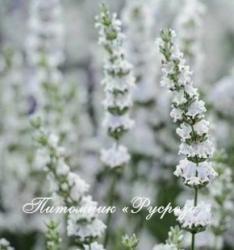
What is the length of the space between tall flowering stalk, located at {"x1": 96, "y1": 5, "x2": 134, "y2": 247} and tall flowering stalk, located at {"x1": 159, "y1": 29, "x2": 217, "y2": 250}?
0.16m

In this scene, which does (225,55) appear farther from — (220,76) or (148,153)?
(148,153)

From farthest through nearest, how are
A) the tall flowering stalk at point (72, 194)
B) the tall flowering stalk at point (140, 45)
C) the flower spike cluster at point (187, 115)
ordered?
the tall flowering stalk at point (140, 45) → the tall flowering stalk at point (72, 194) → the flower spike cluster at point (187, 115)

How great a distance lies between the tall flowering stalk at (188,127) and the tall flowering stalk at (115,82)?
0.16 m

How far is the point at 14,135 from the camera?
174 centimetres

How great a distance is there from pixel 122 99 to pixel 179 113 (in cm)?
24

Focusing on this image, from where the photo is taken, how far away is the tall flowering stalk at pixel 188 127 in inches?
34.5

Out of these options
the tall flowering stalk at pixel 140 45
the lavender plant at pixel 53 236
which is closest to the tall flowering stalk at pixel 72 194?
Result: the lavender plant at pixel 53 236

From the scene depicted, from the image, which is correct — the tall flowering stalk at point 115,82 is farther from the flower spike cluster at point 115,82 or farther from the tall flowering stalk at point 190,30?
the tall flowering stalk at point 190,30

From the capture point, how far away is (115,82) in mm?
1104

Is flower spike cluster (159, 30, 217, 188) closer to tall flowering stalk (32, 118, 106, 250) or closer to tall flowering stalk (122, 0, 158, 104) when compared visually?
tall flowering stalk (32, 118, 106, 250)

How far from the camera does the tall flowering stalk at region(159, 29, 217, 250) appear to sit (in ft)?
2.88

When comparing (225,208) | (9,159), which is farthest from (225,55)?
A: (225,208)

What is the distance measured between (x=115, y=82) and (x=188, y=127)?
0.22 m

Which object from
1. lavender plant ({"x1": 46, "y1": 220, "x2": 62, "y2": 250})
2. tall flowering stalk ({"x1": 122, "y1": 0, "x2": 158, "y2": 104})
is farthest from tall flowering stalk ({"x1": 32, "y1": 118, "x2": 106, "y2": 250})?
tall flowering stalk ({"x1": 122, "y1": 0, "x2": 158, "y2": 104})
